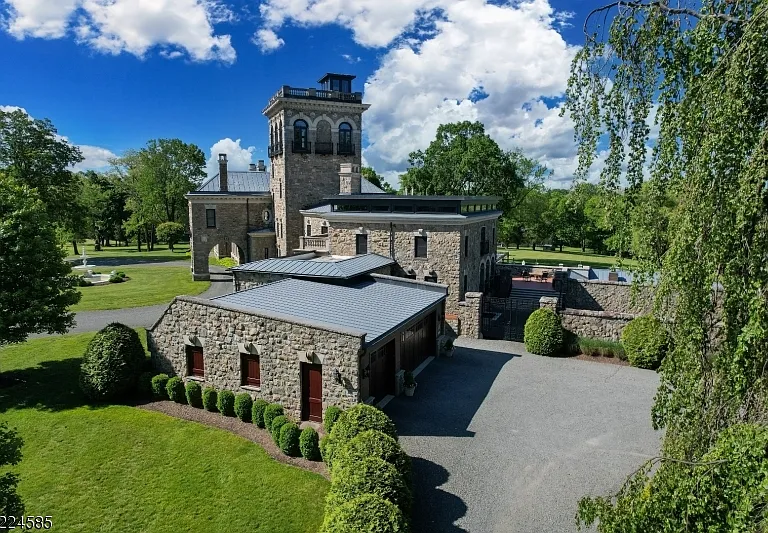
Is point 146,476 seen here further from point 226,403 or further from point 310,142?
point 310,142

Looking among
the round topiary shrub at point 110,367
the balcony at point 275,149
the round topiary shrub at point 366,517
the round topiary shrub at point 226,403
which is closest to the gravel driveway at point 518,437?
the round topiary shrub at point 366,517

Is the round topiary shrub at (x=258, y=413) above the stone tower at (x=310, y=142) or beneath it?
beneath

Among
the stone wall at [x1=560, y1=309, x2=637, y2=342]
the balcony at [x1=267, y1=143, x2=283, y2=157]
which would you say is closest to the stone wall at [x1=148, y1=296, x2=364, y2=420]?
the stone wall at [x1=560, y1=309, x2=637, y2=342]

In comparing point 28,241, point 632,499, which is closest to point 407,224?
point 28,241

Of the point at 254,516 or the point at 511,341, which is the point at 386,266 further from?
the point at 254,516

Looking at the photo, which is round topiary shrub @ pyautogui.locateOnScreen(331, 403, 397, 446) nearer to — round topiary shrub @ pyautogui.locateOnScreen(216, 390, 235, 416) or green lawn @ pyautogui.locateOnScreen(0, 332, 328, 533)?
green lawn @ pyautogui.locateOnScreen(0, 332, 328, 533)

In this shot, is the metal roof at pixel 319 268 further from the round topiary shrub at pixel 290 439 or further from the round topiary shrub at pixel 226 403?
the round topiary shrub at pixel 290 439
